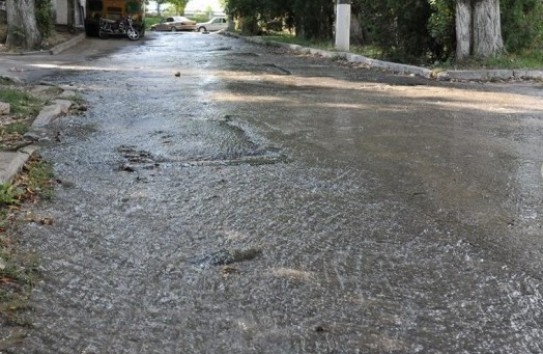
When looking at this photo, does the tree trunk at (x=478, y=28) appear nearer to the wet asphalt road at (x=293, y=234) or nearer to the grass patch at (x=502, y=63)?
the grass patch at (x=502, y=63)

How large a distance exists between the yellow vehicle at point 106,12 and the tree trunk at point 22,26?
515 inches

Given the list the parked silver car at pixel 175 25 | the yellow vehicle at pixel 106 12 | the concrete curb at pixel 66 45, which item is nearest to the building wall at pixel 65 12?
the yellow vehicle at pixel 106 12

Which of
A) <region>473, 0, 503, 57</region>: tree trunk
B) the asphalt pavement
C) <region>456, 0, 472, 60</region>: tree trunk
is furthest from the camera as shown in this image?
<region>456, 0, 472, 60</region>: tree trunk

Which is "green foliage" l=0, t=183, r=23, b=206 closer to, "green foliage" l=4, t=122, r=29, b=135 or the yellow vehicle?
"green foliage" l=4, t=122, r=29, b=135

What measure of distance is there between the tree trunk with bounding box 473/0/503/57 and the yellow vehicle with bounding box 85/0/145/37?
23.4 m

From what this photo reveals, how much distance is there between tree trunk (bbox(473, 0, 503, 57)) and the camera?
13688 millimetres

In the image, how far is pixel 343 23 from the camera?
68.5ft

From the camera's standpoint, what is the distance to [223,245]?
3969mm

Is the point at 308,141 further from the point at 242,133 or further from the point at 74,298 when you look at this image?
the point at 74,298

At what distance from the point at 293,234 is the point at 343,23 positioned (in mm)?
17688

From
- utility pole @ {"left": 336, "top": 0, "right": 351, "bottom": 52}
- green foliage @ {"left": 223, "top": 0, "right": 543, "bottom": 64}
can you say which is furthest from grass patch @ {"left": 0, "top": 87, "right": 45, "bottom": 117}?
utility pole @ {"left": 336, "top": 0, "right": 351, "bottom": 52}

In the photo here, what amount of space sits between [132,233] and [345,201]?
5.27 feet

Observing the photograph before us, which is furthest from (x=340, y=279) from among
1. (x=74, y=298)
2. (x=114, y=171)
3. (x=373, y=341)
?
(x=114, y=171)

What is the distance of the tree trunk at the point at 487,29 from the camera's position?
13.7 meters
